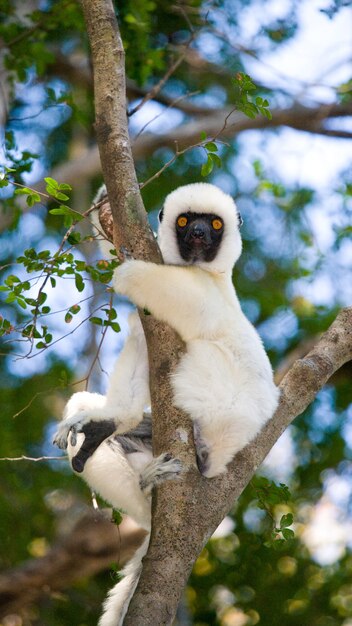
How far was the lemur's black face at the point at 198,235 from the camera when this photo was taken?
413 cm

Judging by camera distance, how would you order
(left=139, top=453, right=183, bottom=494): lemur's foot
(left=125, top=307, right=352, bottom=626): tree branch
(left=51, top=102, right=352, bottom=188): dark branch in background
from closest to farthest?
(left=125, top=307, right=352, bottom=626): tree branch < (left=139, top=453, right=183, bottom=494): lemur's foot < (left=51, top=102, right=352, bottom=188): dark branch in background

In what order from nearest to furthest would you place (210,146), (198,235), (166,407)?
(166,407), (210,146), (198,235)

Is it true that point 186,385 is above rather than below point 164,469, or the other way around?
above

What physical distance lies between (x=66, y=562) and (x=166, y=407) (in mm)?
3208

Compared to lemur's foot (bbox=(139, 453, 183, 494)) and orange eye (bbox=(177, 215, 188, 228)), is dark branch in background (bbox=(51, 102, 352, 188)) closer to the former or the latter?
orange eye (bbox=(177, 215, 188, 228))

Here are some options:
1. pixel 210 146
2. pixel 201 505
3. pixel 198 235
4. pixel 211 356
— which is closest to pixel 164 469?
pixel 201 505

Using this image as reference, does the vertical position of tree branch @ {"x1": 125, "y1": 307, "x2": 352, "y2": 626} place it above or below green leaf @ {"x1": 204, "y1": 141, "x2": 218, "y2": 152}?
below

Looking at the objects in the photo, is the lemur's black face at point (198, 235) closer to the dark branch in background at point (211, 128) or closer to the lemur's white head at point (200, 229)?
the lemur's white head at point (200, 229)

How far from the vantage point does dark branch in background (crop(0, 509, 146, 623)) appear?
5707mm

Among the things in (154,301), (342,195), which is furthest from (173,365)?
(342,195)

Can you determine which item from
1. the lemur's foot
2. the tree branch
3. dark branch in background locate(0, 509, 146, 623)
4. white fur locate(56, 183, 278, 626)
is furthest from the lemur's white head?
dark branch in background locate(0, 509, 146, 623)

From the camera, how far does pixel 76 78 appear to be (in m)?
7.68

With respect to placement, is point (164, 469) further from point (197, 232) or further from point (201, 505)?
point (197, 232)

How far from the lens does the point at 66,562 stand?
574 centimetres
